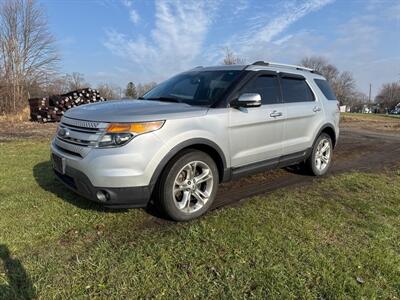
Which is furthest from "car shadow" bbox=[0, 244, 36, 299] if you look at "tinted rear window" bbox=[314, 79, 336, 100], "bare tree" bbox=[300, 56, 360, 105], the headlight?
"bare tree" bbox=[300, 56, 360, 105]

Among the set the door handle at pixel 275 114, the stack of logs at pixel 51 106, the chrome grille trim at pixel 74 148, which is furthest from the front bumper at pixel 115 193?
the stack of logs at pixel 51 106

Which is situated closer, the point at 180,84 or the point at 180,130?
the point at 180,130

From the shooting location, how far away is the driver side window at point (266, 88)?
14.3 feet

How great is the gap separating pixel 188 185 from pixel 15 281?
1876 millimetres

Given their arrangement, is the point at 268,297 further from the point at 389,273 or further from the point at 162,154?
the point at 162,154

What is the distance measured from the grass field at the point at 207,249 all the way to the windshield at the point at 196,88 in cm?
145

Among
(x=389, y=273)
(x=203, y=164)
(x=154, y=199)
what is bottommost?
(x=389, y=273)

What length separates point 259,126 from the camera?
4355mm

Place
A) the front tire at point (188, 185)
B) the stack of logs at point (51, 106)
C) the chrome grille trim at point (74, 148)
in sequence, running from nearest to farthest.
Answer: the chrome grille trim at point (74, 148) < the front tire at point (188, 185) < the stack of logs at point (51, 106)

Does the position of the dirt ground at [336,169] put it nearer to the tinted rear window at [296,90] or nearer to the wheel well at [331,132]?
the wheel well at [331,132]

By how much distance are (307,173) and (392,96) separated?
107 m

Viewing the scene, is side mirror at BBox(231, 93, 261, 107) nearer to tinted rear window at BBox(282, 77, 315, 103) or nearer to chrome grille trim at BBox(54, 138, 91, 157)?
tinted rear window at BBox(282, 77, 315, 103)

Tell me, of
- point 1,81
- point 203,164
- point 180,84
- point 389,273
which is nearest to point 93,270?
point 203,164

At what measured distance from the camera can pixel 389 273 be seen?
2734 millimetres
